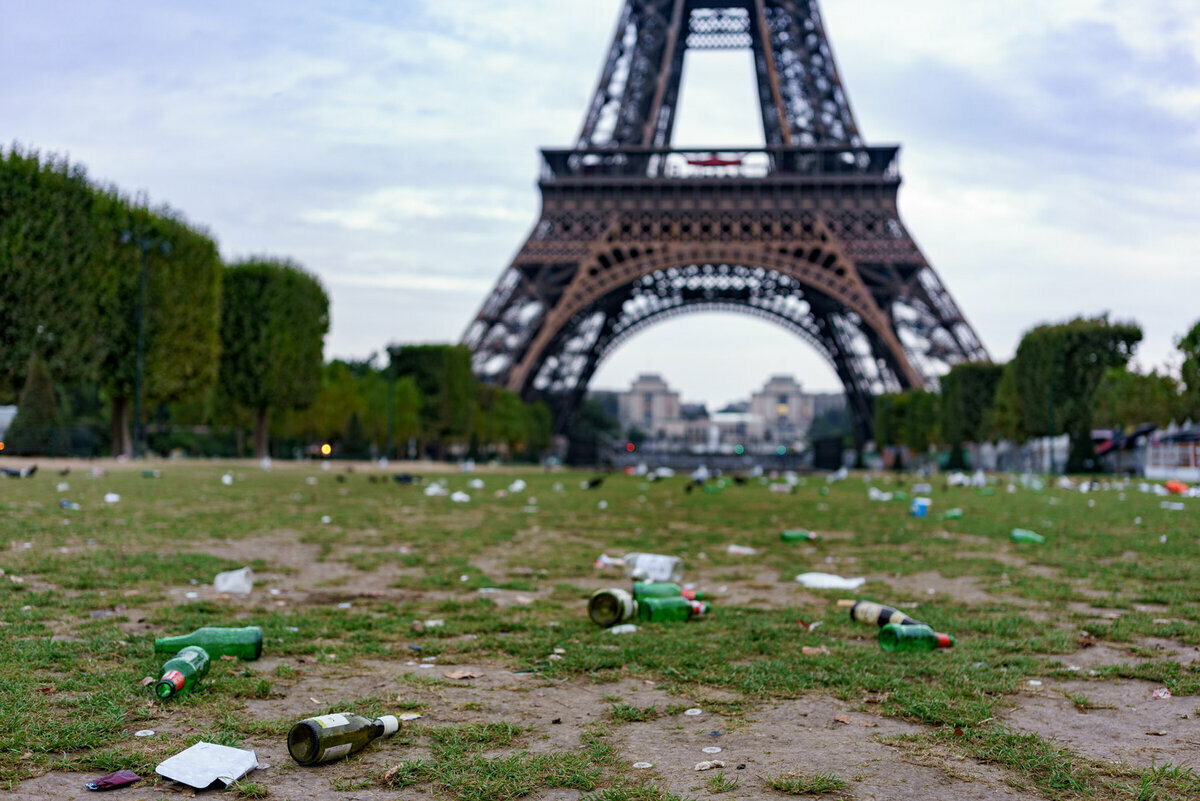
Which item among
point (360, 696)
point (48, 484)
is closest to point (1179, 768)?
point (360, 696)

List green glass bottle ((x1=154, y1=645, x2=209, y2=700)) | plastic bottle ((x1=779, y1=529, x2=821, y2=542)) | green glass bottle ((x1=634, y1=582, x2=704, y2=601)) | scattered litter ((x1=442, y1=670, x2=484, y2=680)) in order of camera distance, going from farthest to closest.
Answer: plastic bottle ((x1=779, y1=529, x2=821, y2=542)) → green glass bottle ((x1=634, y1=582, x2=704, y2=601)) → scattered litter ((x1=442, y1=670, x2=484, y2=680)) → green glass bottle ((x1=154, y1=645, x2=209, y2=700))

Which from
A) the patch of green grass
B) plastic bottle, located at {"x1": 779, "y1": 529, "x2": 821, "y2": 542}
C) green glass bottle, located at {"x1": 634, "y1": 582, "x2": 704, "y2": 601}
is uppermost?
green glass bottle, located at {"x1": 634, "y1": 582, "x2": 704, "y2": 601}

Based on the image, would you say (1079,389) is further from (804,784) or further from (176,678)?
(176,678)

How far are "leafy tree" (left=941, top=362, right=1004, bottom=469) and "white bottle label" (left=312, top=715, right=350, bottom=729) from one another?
4464 centimetres

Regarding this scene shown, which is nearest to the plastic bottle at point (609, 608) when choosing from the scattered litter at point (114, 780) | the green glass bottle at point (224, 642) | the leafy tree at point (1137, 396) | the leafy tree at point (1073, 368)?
the green glass bottle at point (224, 642)

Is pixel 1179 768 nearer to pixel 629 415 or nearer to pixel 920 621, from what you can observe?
pixel 920 621

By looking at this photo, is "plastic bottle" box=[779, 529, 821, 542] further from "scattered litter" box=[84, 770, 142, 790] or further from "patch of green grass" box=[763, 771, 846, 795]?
Answer: "scattered litter" box=[84, 770, 142, 790]

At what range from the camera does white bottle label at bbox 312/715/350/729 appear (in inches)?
112

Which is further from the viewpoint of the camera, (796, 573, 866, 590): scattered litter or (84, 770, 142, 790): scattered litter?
(796, 573, 866, 590): scattered litter

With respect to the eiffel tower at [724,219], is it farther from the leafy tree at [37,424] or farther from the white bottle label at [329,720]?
the white bottle label at [329,720]

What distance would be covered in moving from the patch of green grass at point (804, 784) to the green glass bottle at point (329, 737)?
126 cm

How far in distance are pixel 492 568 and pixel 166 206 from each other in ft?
84.9

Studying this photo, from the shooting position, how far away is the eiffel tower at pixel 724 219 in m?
43.1

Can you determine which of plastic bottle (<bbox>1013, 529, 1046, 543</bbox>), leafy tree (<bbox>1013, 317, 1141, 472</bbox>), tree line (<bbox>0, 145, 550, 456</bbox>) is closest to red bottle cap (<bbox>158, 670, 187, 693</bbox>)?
plastic bottle (<bbox>1013, 529, 1046, 543</bbox>)
